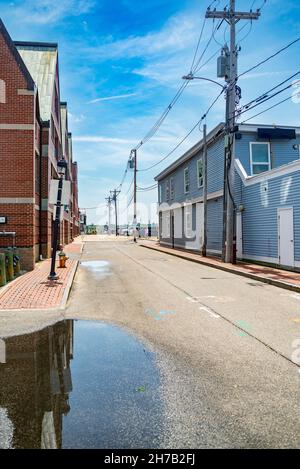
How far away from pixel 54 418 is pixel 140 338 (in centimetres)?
272

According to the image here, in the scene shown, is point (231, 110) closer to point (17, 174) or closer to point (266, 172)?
point (266, 172)

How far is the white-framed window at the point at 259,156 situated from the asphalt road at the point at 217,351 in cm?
1053

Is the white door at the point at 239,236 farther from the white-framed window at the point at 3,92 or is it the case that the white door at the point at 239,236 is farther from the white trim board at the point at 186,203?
the white-framed window at the point at 3,92

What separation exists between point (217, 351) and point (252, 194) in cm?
1352

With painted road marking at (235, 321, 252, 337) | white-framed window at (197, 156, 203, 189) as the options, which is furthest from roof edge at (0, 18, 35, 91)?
white-framed window at (197, 156, 203, 189)

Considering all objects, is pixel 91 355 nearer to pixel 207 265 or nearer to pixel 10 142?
pixel 10 142

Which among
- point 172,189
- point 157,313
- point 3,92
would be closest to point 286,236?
Answer: point 157,313

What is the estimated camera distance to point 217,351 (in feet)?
17.9

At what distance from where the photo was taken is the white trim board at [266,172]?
14.3m

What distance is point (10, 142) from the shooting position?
14.3 meters

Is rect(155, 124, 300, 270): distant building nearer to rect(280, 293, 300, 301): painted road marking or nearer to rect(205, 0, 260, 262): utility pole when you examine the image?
rect(205, 0, 260, 262): utility pole

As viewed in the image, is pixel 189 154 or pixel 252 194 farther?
pixel 189 154

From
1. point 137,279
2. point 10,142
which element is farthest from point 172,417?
point 10,142
